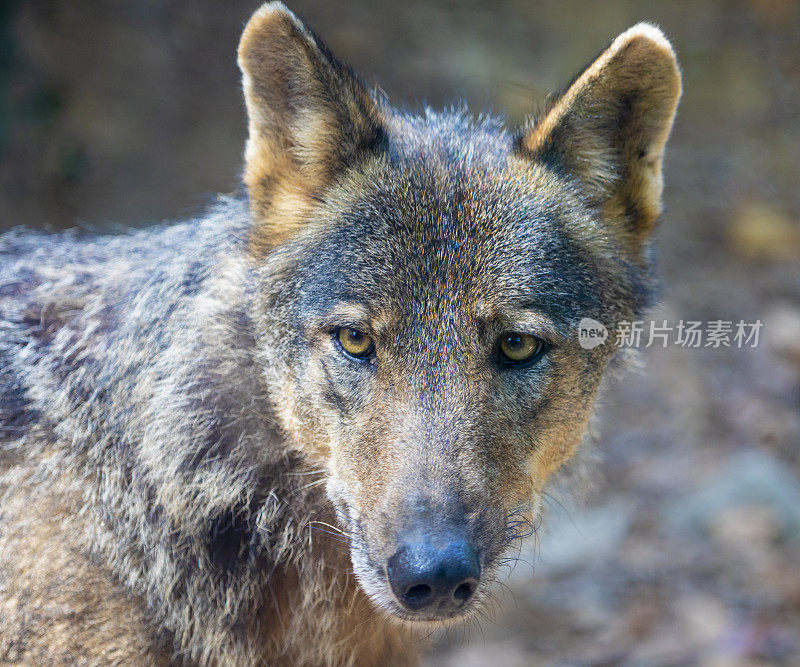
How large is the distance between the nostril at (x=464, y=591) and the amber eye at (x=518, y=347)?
983 millimetres

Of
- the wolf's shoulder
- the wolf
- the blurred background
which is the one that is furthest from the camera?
the blurred background

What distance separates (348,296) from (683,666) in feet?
15.9

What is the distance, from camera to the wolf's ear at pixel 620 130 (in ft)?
12.8

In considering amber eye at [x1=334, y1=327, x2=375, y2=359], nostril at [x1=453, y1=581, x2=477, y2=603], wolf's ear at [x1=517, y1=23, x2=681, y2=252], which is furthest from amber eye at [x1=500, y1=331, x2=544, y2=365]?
nostril at [x1=453, y1=581, x2=477, y2=603]

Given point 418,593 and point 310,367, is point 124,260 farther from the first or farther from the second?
point 418,593

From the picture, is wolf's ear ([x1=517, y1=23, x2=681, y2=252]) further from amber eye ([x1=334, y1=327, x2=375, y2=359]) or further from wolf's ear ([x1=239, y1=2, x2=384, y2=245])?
amber eye ([x1=334, y1=327, x2=375, y2=359])

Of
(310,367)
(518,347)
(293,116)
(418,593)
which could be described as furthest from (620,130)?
(418,593)

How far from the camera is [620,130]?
4.16 metres

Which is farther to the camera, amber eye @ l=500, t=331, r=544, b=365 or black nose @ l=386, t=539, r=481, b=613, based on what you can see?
amber eye @ l=500, t=331, r=544, b=365

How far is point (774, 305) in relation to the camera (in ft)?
33.9

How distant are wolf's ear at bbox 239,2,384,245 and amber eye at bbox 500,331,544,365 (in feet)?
3.60

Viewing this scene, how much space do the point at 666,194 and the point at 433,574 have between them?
4073mm

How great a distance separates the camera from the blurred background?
7.34 m

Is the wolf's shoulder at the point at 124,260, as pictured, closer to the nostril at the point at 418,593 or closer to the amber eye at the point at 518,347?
the amber eye at the point at 518,347
